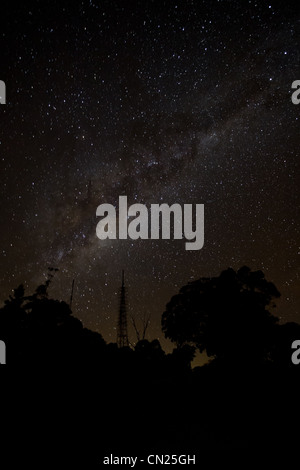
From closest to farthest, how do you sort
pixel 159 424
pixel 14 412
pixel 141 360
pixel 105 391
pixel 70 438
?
pixel 70 438, pixel 14 412, pixel 159 424, pixel 105 391, pixel 141 360

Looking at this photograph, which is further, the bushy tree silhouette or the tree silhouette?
the tree silhouette

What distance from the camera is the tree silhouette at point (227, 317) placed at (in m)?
18.5

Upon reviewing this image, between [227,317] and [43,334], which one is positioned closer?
[43,334]

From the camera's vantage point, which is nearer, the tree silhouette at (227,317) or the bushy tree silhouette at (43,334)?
the bushy tree silhouette at (43,334)

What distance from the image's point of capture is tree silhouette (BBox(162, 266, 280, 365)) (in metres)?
18.5

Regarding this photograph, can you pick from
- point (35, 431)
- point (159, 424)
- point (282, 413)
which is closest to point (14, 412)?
point (35, 431)

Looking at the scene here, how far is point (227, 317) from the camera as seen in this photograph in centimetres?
1905

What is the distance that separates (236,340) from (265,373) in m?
2.60

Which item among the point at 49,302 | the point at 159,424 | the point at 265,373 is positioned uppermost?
the point at 49,302

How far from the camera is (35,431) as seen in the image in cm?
928

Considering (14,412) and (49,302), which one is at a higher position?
(49,302)
